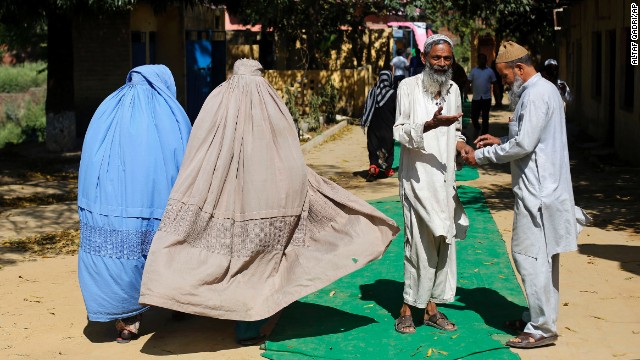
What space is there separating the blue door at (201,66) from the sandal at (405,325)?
1485cm

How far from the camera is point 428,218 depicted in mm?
5832

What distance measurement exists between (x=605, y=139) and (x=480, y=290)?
34.3 ft

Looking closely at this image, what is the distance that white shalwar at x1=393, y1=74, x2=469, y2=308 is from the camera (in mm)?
5859

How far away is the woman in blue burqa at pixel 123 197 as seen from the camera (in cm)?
605

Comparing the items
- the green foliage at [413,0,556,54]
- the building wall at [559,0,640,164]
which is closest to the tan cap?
the building wall at [559,0,640,164]

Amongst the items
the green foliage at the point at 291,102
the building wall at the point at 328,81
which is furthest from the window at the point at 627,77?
the building wall at the point at 328,81

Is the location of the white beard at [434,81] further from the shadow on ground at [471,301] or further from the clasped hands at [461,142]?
the shadow on ground at [471,301]

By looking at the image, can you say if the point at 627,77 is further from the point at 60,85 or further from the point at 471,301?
the point at 60,85

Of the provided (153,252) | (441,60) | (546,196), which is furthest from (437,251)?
(153,252)

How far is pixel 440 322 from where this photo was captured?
6.04 metres

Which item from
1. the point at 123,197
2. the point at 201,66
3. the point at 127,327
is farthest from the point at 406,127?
the point at 201,66

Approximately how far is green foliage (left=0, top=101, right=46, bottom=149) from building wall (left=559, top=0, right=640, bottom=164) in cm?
1138

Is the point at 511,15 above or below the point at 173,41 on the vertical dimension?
above

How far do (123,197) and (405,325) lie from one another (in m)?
1.98
